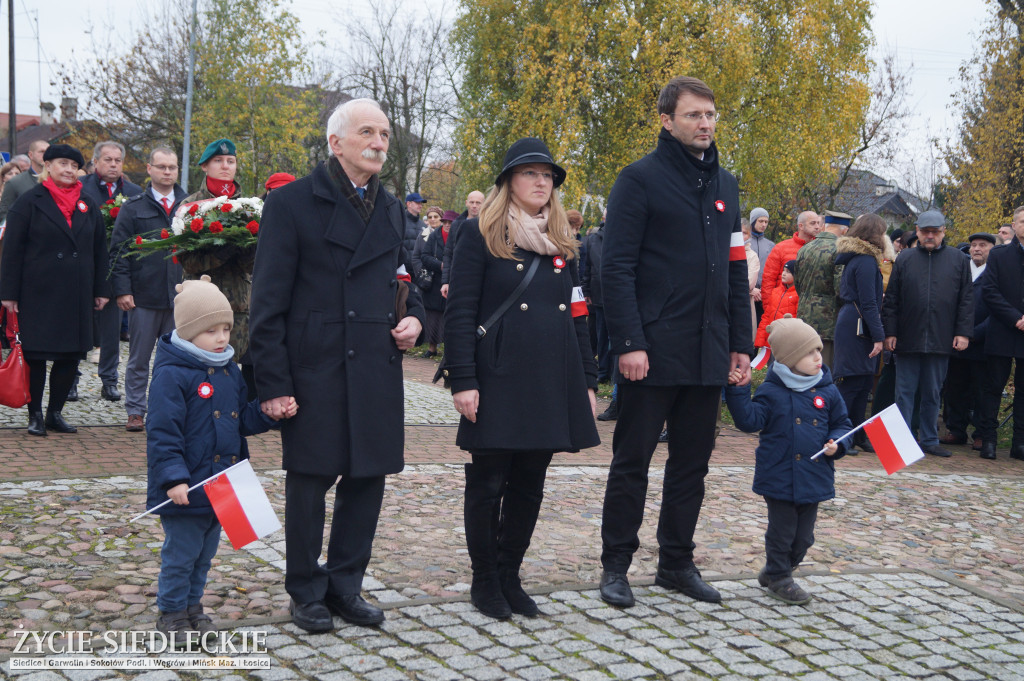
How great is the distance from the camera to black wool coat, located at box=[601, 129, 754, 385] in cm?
479

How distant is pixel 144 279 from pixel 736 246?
547 cm

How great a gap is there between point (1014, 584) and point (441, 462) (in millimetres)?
4098

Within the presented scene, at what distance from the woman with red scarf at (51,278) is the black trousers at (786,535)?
5749mm

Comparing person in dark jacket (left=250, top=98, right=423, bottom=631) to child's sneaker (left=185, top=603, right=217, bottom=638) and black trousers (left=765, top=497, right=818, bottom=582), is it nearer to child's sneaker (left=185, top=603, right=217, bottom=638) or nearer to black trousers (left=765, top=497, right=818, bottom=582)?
child's sneaker (left=185, top=603, right=217, bottom=638)

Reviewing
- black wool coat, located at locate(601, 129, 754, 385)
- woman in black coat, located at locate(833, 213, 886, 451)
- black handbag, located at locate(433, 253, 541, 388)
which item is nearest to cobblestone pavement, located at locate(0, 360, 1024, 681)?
black handbag, located at locate(433, 253, 541, 388)

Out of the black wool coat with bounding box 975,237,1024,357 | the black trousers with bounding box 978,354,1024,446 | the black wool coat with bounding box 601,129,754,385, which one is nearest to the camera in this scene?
the black wool coat with bounding box 601,129,754,385

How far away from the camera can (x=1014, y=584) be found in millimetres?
5824

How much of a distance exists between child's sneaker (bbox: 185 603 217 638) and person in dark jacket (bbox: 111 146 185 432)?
188 inches

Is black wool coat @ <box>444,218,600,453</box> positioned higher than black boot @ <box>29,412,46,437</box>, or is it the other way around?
black wool coat @ <box>444,218,600,453</box>

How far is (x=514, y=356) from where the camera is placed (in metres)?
4.44

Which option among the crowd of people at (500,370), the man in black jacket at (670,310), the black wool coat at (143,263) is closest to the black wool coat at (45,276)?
the black wool coat at (143,263)

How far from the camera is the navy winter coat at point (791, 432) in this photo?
5.03m

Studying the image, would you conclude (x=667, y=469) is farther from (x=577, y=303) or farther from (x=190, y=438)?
(x=190, y=438)

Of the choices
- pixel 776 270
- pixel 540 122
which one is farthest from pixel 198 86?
pixel 776 270
